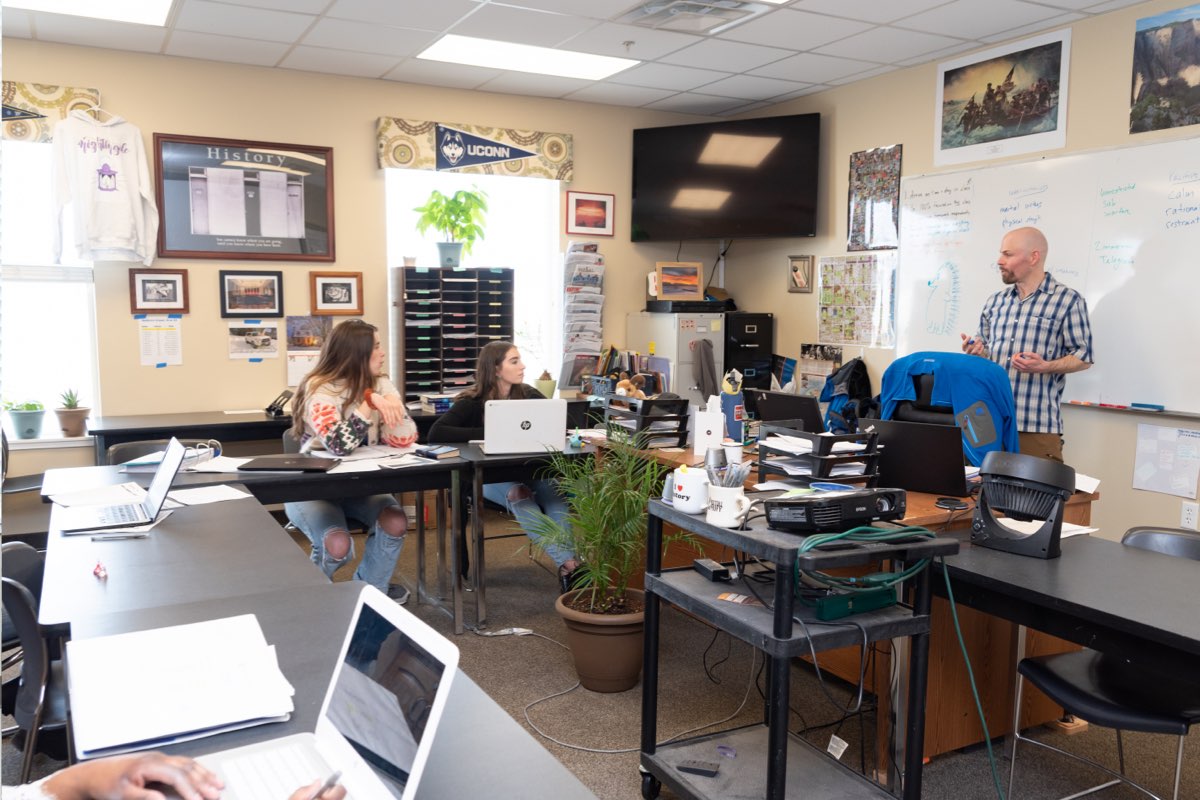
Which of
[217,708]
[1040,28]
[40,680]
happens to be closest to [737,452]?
[217,708]

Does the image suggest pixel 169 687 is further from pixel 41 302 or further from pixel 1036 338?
pixel 41 302

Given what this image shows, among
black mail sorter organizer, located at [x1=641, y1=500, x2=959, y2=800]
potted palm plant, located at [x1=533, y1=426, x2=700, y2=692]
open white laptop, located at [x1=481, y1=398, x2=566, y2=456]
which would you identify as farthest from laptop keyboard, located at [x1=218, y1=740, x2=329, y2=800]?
open white laptop, located at [x1=481, y1=398, x2=566, y2=456]

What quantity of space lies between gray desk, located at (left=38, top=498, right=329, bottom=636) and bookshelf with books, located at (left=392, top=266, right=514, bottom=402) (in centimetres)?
317

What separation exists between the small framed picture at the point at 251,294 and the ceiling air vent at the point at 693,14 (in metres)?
2.64

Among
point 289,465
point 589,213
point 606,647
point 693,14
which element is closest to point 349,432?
point 289,465

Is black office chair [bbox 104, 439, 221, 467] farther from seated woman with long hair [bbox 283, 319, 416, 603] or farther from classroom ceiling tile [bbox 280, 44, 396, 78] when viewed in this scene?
classroom ceiling tile [bbox 280, 44, 396, 78]

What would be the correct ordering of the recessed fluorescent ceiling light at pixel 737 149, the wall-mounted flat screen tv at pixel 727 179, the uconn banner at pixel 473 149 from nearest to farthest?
1. the uconn banner at pixel 473 149
2. the wall-mounted flat screen tv at pixel 727 179
3. the recessed fluorescent ceiling light at pixel 737 149

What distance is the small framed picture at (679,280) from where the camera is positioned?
6543mm

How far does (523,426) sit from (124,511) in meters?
1.65

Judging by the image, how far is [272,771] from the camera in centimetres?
127

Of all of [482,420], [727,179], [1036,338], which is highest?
[727,179]

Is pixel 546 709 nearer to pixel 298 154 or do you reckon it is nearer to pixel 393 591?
pixel 393 591

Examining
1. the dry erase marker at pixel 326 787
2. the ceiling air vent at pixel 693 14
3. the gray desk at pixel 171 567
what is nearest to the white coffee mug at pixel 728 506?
the gray desk at pixel 171 567

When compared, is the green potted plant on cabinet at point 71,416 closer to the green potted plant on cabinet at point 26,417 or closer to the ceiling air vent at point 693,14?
the green potted plant on cabinet at point 26,417
